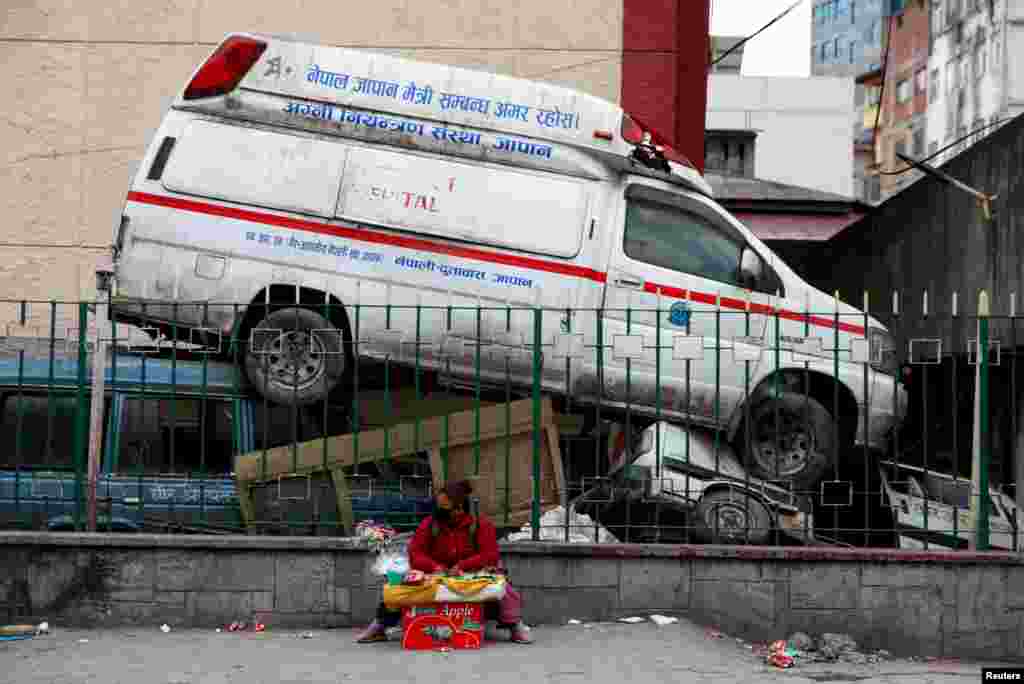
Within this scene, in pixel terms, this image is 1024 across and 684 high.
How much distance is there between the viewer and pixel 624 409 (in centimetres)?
1130

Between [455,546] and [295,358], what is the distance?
1.90 m

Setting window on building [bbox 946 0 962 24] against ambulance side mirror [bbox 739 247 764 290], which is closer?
ambulance side mirror [bbox 739 247 764 290]

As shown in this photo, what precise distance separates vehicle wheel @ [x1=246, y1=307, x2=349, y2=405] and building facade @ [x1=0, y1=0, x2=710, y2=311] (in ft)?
26.1

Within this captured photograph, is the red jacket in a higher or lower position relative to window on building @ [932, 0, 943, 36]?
lower

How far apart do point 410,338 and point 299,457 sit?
1744 mm

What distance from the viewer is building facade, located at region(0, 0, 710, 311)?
1945 centimetres

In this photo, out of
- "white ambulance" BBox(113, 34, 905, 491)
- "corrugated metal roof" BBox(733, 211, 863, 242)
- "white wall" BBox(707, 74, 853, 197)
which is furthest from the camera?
"white wall" BBox(707, 74, 853, 197)

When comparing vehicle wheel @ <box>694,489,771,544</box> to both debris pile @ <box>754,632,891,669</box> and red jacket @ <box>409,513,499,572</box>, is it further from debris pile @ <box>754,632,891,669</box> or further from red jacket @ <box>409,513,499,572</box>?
red jacket @ <box>409,513,499,572</box>

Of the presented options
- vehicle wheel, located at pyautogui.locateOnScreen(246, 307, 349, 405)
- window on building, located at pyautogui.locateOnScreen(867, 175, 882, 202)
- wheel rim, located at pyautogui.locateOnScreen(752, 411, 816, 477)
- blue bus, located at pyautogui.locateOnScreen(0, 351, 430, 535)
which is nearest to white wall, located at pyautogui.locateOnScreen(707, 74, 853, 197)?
window on building, located at pyautogui.locateOnScreen(867, 175, 882, 202)

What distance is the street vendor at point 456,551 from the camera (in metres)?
9.89

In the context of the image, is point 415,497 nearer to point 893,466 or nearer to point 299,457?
point 299,457

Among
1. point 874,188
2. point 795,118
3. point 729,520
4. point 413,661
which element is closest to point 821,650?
point 729,520

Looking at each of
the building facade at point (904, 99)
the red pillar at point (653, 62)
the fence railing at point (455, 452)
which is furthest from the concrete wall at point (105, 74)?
the building facade at point (904, 99)

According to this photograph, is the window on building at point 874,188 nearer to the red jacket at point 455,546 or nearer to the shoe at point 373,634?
the red jacket at point 455,546
